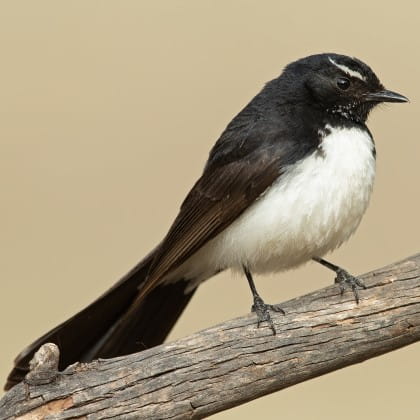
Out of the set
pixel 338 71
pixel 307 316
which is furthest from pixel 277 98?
pixel 307 316

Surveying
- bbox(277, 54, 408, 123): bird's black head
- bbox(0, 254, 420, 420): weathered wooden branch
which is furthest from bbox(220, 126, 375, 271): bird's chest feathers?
bbox(0, 254, 420, 420): weathered wooden branch

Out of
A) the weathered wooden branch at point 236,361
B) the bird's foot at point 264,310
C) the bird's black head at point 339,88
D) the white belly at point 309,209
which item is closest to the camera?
the weathered wooden branch at point 236,361

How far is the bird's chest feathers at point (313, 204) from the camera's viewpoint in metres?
5.59

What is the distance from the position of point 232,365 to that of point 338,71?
180 centimetres

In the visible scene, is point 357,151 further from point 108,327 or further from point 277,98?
point 108,327

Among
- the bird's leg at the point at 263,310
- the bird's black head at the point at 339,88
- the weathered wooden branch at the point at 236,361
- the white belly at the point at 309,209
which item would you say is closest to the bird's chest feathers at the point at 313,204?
the white belly at the point at 309,209

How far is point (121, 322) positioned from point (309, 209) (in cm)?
127

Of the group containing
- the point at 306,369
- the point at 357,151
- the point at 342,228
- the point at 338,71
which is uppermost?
the point at 338,71

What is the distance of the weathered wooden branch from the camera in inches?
188

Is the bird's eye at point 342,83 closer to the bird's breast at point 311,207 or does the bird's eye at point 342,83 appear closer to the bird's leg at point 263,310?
the bird's breast at point 311,207

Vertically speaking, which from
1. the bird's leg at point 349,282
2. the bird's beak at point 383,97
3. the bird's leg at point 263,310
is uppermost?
the bird's beak at point 383,97

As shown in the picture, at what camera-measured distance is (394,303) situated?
5250 mm

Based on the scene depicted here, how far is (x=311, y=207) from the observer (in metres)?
5.60

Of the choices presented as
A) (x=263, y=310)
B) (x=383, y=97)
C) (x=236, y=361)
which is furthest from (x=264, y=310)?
(x=383, y=97)
